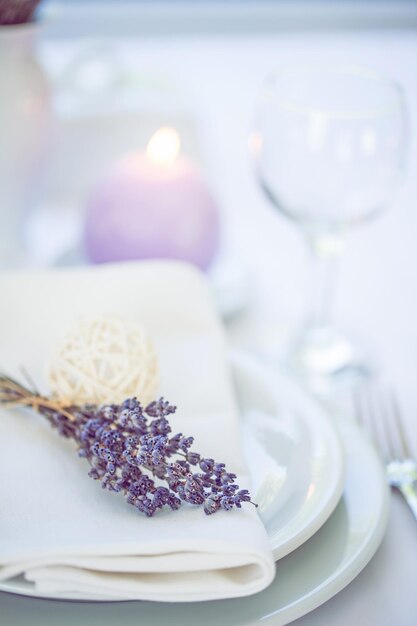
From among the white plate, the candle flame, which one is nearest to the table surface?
the white plate

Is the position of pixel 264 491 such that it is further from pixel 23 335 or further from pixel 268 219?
pixel 268 219

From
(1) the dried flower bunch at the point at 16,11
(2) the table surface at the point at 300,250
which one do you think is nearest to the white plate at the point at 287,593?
(2) the table surface at the point at 300,250

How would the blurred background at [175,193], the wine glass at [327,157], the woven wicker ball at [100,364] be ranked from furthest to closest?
the blurred background at [175,193] → the wine glass at [327,157] → the woven wicker ball at [100,364]

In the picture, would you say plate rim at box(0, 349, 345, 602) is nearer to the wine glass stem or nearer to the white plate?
the white plate

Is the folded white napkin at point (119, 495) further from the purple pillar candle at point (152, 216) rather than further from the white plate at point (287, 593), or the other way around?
the purple pillar candle at point (152, 216)

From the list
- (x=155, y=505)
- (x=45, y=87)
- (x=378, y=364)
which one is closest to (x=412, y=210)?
(x=378, y=364)
